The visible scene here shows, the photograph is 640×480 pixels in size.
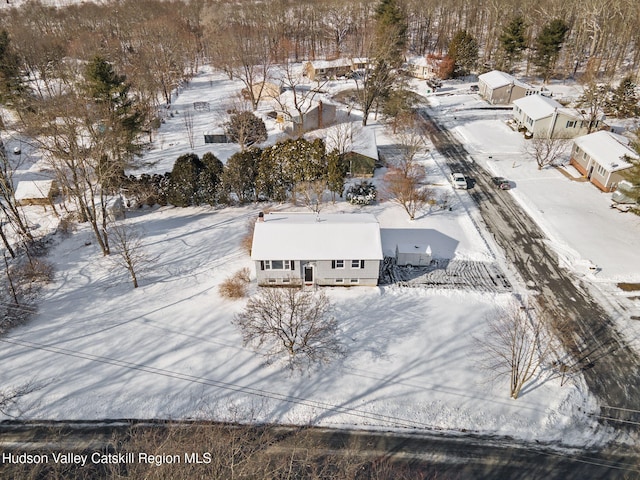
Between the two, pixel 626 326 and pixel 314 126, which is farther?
pixel 314 126

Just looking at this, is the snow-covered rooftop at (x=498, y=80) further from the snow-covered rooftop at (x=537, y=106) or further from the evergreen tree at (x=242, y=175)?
the evergreen tree at (x=242, y=175)

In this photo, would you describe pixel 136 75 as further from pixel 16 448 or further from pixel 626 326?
pixel 626 326

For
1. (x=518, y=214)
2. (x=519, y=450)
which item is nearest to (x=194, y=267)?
(x=519, y=450)

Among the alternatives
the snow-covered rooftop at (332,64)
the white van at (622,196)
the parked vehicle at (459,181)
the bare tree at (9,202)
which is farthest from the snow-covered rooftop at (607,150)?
the bare tree at (9,202)

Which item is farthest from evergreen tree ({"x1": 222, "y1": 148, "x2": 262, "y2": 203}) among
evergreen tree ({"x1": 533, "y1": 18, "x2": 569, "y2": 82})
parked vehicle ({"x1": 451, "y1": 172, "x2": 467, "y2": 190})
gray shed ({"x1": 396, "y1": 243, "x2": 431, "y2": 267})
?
evergreen tree ({"x1": 533, "y1": 18, "x2": 569, "y2": 82})

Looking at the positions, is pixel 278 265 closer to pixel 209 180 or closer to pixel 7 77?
pixel 209 180
